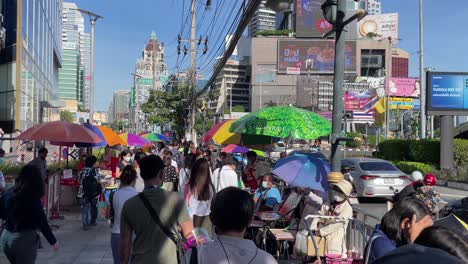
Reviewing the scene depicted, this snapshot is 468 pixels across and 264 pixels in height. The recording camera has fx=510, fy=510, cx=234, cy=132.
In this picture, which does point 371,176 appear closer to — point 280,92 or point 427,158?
point 427,158

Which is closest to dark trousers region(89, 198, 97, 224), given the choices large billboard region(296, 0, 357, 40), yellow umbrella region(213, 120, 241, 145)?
yellow umbrella region(213, 120, 241, 145)

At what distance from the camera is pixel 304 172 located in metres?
8.16

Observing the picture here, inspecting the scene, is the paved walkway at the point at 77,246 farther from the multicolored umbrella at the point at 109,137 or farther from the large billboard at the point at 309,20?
the large billboard at the point at 309,20

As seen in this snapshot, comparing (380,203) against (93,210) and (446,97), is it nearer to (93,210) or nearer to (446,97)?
(93,210)

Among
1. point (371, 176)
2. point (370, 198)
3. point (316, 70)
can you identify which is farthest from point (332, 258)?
point (316, 70)

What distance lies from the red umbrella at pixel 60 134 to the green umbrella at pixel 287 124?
150 inches

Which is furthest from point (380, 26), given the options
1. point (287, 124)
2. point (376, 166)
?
point (287, 124)

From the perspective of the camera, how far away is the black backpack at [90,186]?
11.1 metres

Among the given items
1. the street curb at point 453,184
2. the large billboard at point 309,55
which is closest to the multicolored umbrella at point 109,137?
the street curb at point 453,184

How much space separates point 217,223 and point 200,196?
12.3 ft

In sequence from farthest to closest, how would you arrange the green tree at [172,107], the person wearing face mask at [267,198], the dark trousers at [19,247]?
the green tree at [172,107], the person wearing face mask at [267,198], the dark trousers at [19,247]

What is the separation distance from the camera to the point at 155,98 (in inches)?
1935

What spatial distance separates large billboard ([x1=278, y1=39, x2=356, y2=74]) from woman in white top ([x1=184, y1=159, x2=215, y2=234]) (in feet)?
369

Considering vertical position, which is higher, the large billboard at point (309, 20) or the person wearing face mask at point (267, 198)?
the large billboard at point (309, 20)
